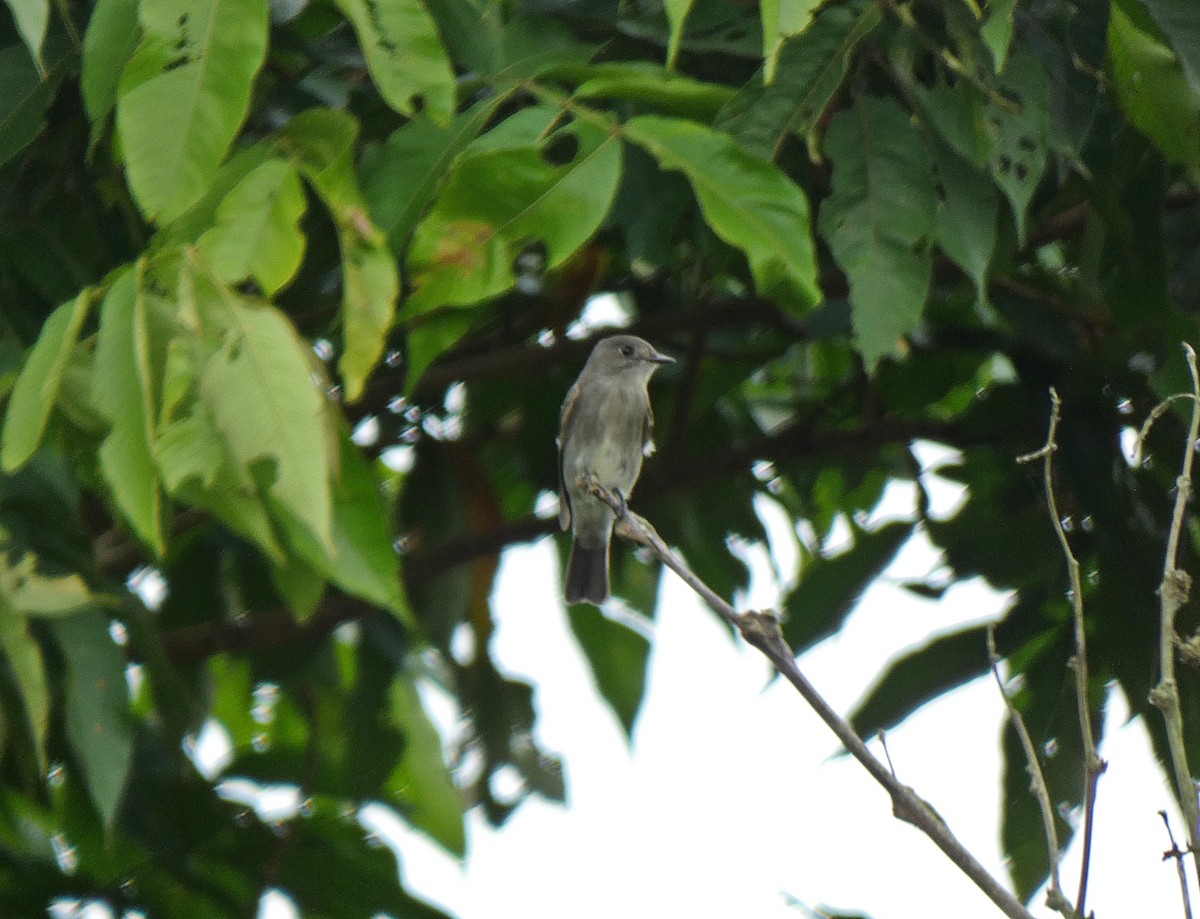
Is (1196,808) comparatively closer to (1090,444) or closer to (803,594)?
(1090,444)

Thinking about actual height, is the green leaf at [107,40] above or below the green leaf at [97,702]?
above

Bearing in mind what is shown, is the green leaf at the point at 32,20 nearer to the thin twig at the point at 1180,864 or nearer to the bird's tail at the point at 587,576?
the thin twig at the point at 1180,864

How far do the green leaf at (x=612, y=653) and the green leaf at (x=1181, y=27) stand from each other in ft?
8.42

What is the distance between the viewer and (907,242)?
2961 millimetres

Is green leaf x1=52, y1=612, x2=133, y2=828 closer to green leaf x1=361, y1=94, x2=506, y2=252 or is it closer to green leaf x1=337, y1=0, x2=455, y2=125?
green leaf x1=361, y1=94, x2=506, y2=252

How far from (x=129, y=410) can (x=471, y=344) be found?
2.35 meters

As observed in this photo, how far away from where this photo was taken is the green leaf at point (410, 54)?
2.71m

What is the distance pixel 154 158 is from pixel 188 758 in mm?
2033

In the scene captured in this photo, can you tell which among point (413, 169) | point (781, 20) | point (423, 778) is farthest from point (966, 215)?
point (423, 778)

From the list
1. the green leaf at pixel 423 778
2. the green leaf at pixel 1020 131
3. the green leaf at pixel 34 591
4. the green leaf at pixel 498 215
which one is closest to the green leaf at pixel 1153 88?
the green leaf at pixel 1020 131

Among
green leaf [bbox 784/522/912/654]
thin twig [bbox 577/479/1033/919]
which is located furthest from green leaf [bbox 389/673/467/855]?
thin twig [bbox 577/479/1033/919]

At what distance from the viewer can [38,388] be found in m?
2.57

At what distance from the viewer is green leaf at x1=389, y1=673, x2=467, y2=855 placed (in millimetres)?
4703

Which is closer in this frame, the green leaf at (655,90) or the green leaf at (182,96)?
the green leaf at (182,96)
